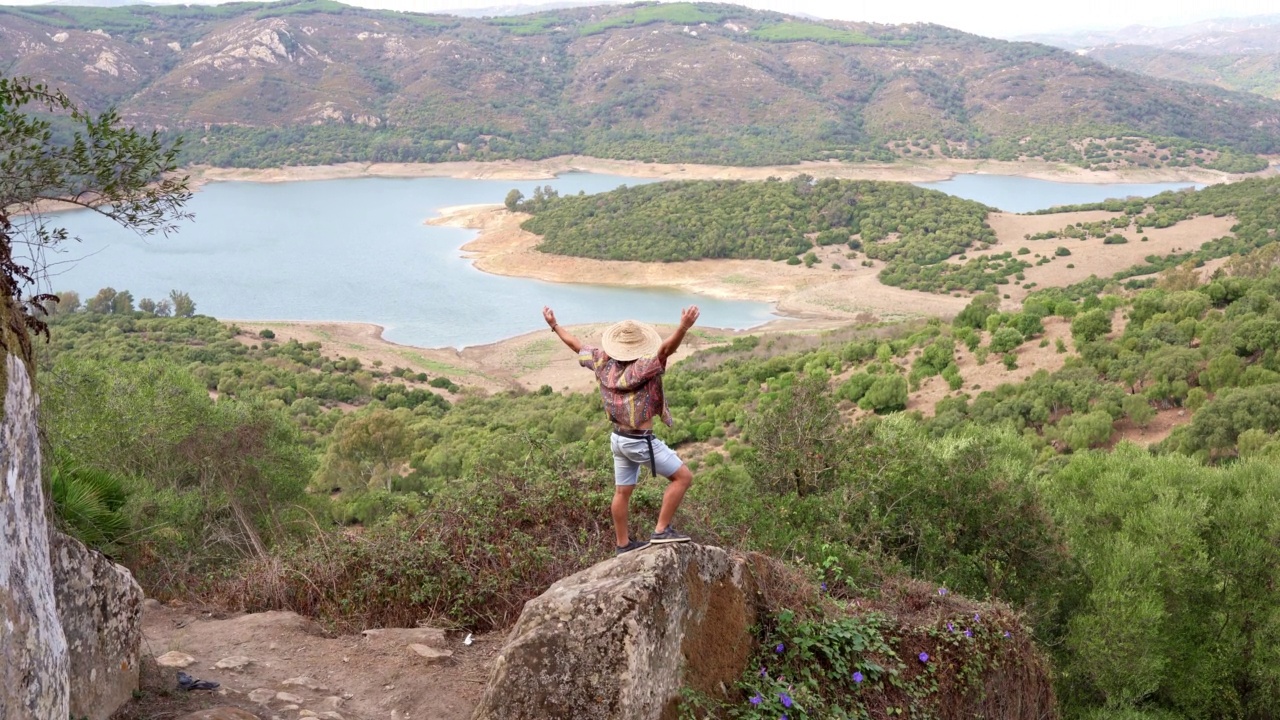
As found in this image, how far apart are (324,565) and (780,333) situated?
132 feet

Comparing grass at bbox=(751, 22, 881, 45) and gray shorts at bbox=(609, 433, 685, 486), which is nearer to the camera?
gray shorts at bbox=(609, 433, 685, 486)

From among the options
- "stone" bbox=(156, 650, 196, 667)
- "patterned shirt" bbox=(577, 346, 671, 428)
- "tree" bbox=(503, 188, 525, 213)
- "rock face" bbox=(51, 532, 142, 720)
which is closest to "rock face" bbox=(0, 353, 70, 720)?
"rock face" bbox=(51, 532, 142, 720)

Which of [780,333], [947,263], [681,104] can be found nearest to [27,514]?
[780,333]

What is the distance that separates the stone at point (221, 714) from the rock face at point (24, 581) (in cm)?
92

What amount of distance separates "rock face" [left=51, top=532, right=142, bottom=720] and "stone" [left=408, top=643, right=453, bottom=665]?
5.48 feet

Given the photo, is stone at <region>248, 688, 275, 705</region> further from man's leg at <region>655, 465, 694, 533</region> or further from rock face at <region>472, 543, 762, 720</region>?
man's leg at <region>655, 465, 694, 533</region>

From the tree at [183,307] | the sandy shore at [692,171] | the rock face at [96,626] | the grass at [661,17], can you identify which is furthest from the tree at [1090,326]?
the grass at [661,17]

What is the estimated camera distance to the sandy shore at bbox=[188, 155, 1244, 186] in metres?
103

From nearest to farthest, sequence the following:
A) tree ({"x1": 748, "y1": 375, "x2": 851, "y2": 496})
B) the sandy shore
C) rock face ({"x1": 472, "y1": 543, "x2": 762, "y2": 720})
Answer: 1. rock face ({"x1": 472, "y1": 543, "x2": 762, "y2": 720})
2. tree ({"x1": 748, "y1": 375, "x2": 851, "y2": 496})
3. the sandy shore

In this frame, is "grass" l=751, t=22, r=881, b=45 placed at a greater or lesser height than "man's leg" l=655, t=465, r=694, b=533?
greater

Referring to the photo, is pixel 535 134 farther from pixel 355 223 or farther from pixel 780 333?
pixel 780 333

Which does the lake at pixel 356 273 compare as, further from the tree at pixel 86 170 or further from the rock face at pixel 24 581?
the rock face at pixel 24 581

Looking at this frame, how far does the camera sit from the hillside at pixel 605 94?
11694 cm

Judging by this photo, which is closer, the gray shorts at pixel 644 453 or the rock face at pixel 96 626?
the rock face at pixel 96 626
